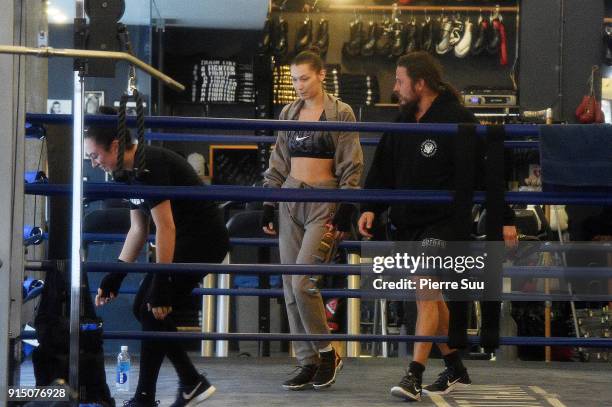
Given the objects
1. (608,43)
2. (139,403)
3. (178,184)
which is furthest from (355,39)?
(139,403)

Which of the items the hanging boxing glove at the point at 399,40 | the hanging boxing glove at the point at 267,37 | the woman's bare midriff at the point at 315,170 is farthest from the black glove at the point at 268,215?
the hanging boxing glove at the point at 399,40

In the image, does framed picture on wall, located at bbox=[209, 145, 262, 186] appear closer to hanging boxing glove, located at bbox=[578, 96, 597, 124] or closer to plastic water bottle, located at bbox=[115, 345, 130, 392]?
hanging boxing glove, located at bbox=[578, 96, 597, 124]

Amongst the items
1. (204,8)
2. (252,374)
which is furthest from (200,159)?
(252,374)

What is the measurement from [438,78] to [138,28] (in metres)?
4.72

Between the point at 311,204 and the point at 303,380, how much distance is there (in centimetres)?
87

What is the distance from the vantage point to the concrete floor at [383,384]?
4.73m

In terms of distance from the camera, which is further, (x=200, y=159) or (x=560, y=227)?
(x=200, y=159)

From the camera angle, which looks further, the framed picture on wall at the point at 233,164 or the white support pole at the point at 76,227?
the framed picture on wall at the point at 233,164

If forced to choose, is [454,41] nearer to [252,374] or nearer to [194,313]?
[194,313]

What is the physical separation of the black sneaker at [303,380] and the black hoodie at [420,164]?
32.9 inches

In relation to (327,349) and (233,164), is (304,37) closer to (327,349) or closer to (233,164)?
(233,164)

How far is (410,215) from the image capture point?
4910 mm

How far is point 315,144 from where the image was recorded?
521cm

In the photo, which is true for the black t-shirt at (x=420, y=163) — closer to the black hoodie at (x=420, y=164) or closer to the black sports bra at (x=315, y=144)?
the black hoodie at (x=420, y=164)
